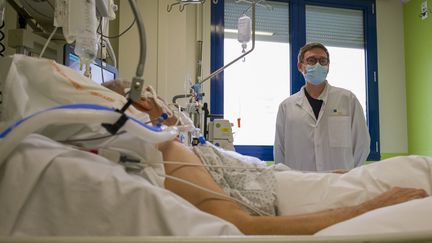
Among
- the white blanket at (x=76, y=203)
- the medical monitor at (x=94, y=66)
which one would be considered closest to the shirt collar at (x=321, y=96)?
the medical monitor at (x=94, y=66)

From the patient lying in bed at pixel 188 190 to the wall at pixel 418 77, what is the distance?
3.22 metres

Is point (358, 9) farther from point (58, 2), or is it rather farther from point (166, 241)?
point (166, 241)

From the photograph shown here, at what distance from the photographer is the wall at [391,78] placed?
4004 mm

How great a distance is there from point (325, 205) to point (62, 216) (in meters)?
0.77

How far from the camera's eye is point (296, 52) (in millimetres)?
3861

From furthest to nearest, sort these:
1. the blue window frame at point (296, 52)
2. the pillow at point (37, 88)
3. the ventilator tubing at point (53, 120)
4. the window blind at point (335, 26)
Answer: the window blind at point (335, 26) < the blue window frame at point (296, 52) < the pillow at point (37, 88) < the ventilator tubing at point (53, 120)

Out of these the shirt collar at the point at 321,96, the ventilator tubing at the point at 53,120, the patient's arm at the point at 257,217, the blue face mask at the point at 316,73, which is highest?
the blue face mask at the point at 316,73

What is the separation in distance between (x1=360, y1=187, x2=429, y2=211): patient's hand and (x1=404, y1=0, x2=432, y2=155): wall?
331 cm

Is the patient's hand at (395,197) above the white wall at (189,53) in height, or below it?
below

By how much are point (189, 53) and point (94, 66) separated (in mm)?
1829

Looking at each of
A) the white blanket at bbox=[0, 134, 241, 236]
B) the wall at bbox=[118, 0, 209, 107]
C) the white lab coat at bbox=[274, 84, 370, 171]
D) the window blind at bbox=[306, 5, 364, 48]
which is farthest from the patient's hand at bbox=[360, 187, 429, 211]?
the window blind at bbox=[306, 5, 364, 48]

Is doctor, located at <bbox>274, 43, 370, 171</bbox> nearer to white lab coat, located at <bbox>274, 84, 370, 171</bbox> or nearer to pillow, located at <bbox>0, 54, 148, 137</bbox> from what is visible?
white lab coat, located at <bbox>274, 84, 370, 171</bbox>

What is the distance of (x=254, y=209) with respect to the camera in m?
0.98

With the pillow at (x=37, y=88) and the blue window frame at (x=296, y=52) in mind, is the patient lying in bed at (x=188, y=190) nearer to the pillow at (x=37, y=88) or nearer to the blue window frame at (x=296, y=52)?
the pillow at (x=37, y=88)
